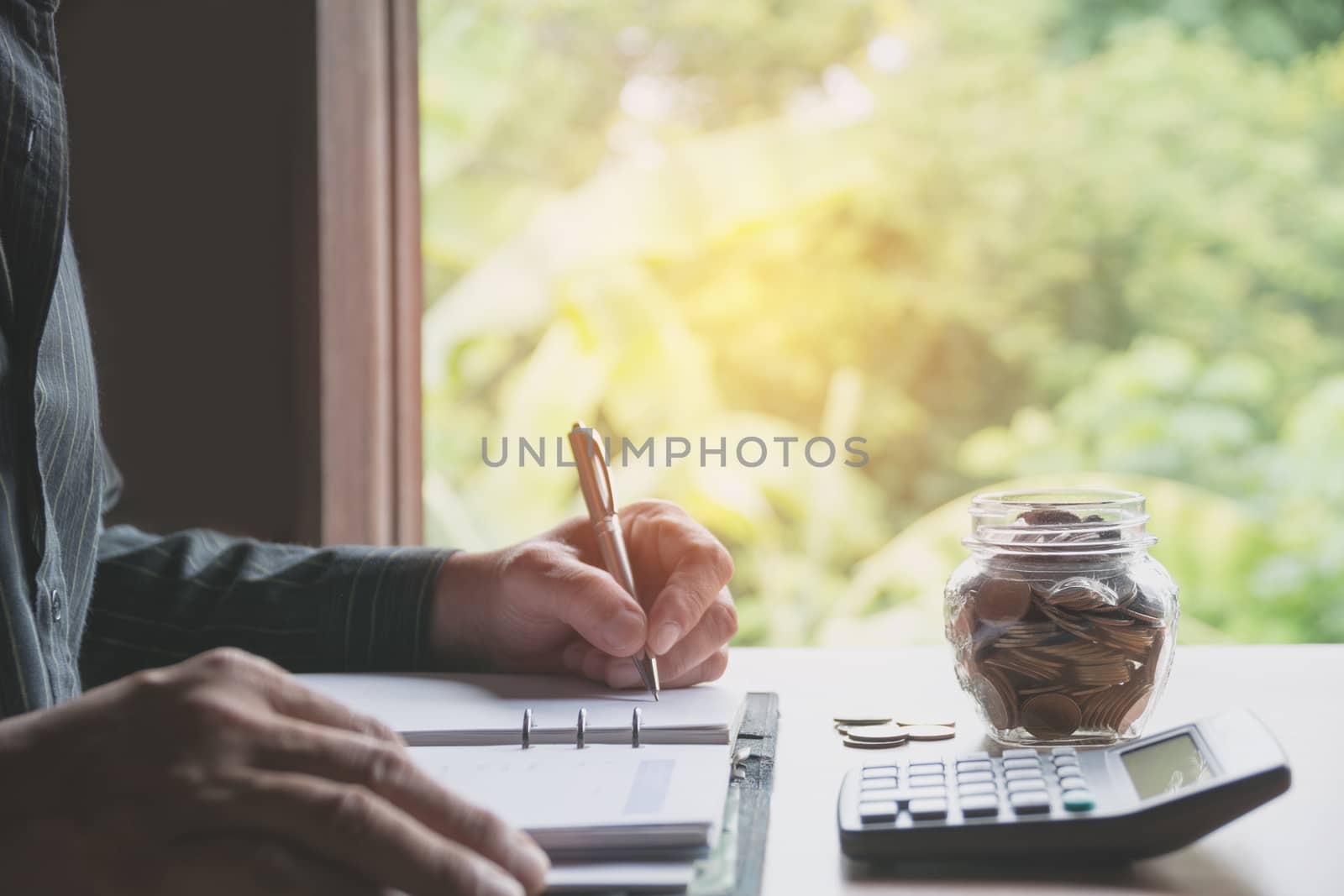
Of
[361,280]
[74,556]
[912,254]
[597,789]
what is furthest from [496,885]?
[912,254]

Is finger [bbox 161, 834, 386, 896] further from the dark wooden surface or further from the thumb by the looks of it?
the dark wooden surface

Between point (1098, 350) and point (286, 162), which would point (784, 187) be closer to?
point (1098, 350)

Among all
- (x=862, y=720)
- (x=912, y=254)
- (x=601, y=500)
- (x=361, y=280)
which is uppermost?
(x=912, y=254)

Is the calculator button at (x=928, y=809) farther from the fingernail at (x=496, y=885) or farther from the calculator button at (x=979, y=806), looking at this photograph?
the fingernail at (x=496, y=885)

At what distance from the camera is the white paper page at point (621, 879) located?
40 cm

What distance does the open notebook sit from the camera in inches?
16.9

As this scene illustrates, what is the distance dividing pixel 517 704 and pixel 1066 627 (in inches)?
11.8

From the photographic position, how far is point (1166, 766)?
0.48 m

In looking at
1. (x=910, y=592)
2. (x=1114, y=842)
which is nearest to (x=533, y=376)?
(x=910, y=592)

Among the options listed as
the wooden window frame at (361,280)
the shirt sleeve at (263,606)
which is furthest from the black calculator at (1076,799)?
the wooden window frame at (361,280)

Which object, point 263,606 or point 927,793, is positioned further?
point 263,606

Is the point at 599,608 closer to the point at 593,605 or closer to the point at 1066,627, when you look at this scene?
the point at 593,605

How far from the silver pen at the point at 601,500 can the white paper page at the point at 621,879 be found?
0.33 m

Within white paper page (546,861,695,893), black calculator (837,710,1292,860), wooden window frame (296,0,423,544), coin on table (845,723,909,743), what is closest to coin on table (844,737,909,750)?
coin on table (845,723,909,743)
